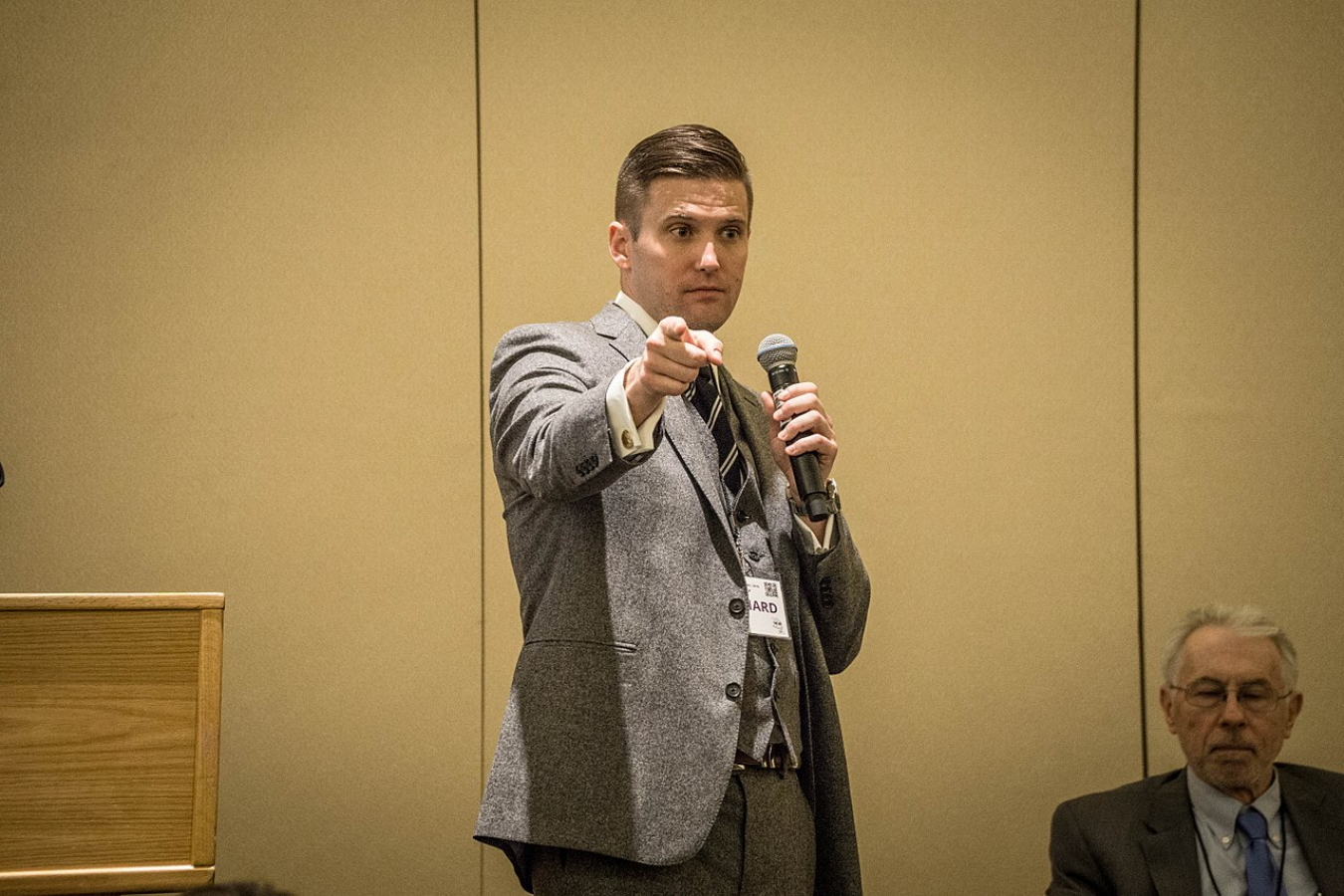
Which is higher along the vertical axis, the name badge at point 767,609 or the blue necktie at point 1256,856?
the name badge at point 767,609

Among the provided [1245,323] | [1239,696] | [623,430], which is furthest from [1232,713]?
[623,430]

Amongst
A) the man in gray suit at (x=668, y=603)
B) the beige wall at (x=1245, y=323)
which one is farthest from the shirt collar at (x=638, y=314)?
the beige wall at (x=1245, y=323)

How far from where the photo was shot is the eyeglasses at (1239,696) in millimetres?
2391

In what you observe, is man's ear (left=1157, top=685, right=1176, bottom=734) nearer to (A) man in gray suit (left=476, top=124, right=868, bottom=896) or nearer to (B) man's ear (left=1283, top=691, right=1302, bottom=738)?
(B) man's ear (left=1283, top=691, right=1302, bottom=738)

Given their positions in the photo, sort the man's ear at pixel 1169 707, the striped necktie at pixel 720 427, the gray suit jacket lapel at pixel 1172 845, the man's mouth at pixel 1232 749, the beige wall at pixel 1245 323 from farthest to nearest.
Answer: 1. the beige wall at pixel 1245 323
2. the man's ear at pixel 1169 707
3. the man's mouth at pixel 1232 749
4. the gray suit jacket lapel at pixel 1172 845
5. the striped necktie at pixel 720 427

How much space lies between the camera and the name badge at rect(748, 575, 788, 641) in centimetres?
162

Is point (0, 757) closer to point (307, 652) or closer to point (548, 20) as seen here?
point (307, 652)

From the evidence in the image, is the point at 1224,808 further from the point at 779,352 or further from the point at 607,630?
the point at 607,630

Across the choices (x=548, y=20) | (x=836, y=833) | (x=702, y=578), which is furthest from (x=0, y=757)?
(x=548, y=20)

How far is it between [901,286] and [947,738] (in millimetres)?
971

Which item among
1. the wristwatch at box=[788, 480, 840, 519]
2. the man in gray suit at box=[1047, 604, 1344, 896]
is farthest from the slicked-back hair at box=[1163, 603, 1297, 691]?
the wristwatch at box=[788, 480, 840, 519]

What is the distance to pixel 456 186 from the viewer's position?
2.79m

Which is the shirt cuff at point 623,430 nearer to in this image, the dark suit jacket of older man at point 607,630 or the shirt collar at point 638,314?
the dark suit jacket of older man at point 607,630

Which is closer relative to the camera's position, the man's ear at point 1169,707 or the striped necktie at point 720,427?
the striped necktie at point 720,427
